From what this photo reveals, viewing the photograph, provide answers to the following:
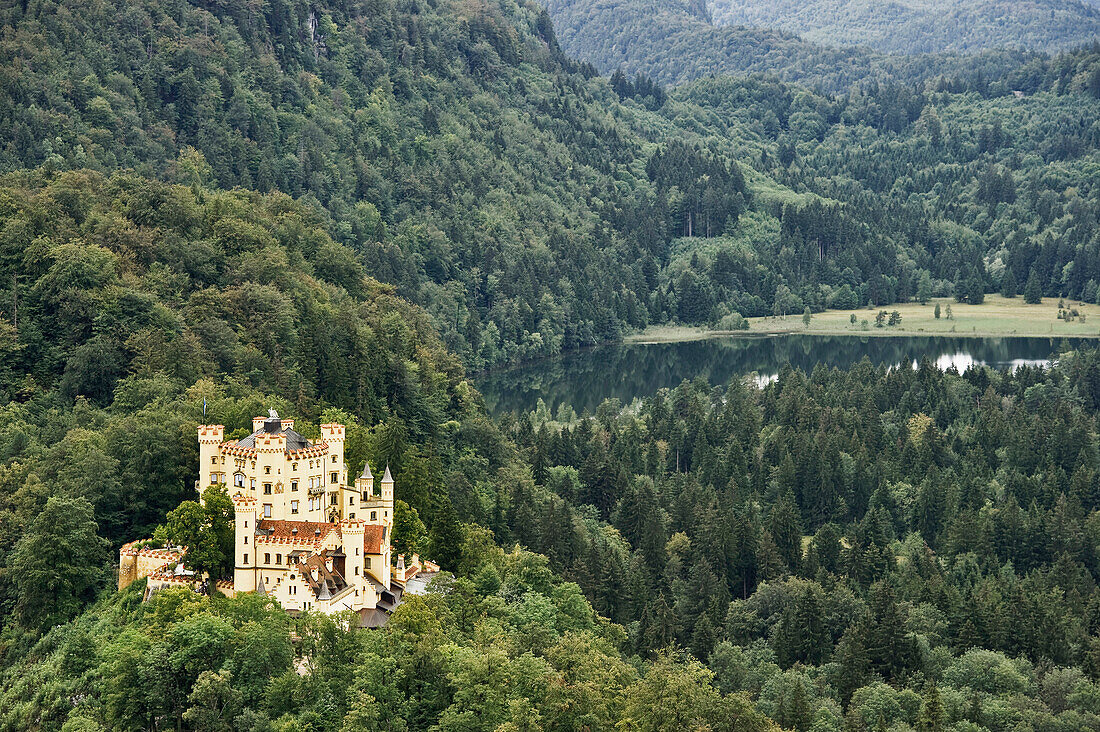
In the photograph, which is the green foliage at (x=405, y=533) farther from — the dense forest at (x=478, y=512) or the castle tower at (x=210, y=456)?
the castle tower at (x=210, y=456)

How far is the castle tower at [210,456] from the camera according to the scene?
103m

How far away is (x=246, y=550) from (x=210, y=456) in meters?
7.90

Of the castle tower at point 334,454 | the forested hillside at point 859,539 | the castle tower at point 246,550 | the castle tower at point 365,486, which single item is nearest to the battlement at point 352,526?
the castle tower at point 334,454

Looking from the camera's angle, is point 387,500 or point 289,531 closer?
point 289,531

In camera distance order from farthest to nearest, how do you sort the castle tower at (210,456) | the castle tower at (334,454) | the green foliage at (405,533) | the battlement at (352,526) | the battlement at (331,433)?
1. the green foliage at (405,533)
2. the battlement at (331,433)
3. the castle tower at (210,456)
4. the castle tower at (334,454)
5. the battlement at (352,526)

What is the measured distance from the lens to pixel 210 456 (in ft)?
339

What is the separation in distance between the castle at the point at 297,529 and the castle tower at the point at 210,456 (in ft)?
0.18

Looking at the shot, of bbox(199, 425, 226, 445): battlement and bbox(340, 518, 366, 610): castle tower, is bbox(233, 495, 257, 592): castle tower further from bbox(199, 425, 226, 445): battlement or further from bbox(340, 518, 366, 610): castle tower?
bbox(199, 425, 226, 445): battlement

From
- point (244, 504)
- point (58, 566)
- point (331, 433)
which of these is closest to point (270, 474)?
point (244, 504)

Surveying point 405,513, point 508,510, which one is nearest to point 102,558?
point 405,513

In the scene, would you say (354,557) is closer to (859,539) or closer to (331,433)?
(331,433)

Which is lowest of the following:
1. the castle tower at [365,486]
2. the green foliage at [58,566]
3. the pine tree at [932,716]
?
the pine tree at [932,716]

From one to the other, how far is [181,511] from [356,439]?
1724 centimetres

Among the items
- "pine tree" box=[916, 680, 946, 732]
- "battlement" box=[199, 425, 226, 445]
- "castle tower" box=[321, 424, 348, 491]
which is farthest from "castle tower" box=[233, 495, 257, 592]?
"pine tree" box=[916, 680, 946, 732]
